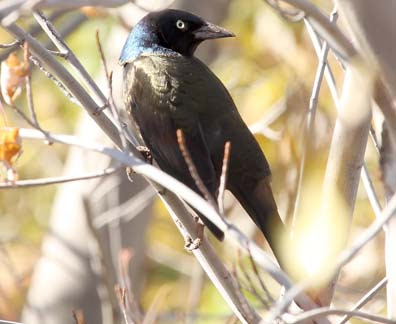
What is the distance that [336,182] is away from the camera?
362 cm

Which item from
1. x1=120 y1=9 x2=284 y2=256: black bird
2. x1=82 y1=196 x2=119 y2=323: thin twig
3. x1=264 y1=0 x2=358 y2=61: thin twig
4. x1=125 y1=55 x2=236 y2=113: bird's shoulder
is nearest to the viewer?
x1=264 y1=0 x2=358 y2=61: thin twig

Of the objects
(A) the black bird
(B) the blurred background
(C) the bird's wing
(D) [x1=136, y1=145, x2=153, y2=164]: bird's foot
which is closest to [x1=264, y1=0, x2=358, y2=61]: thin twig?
(A) the black bird

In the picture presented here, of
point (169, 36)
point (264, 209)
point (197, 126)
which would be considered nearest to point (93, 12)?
point (169, 36)

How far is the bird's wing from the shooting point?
15.0 ft

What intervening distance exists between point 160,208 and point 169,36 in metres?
2.65

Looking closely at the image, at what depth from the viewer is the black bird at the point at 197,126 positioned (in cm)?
455

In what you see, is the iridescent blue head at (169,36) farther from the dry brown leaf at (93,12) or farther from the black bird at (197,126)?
the dry brown leaf at (93,12)

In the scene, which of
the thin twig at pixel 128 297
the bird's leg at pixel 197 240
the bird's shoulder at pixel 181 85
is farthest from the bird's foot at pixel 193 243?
the bird's shoulder at pixel 181 85

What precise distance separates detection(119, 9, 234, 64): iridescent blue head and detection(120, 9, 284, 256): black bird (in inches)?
3.7

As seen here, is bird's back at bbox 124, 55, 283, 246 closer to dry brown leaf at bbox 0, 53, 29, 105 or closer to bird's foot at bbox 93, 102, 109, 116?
bird's foot at bbox 93, 102, 109, 116

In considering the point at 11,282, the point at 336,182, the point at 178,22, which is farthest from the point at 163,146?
the point at 11,282

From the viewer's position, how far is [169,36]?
5.30m

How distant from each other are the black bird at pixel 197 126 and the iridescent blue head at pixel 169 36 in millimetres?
95

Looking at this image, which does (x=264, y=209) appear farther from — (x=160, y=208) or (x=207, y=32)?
(x=160, y=208)
